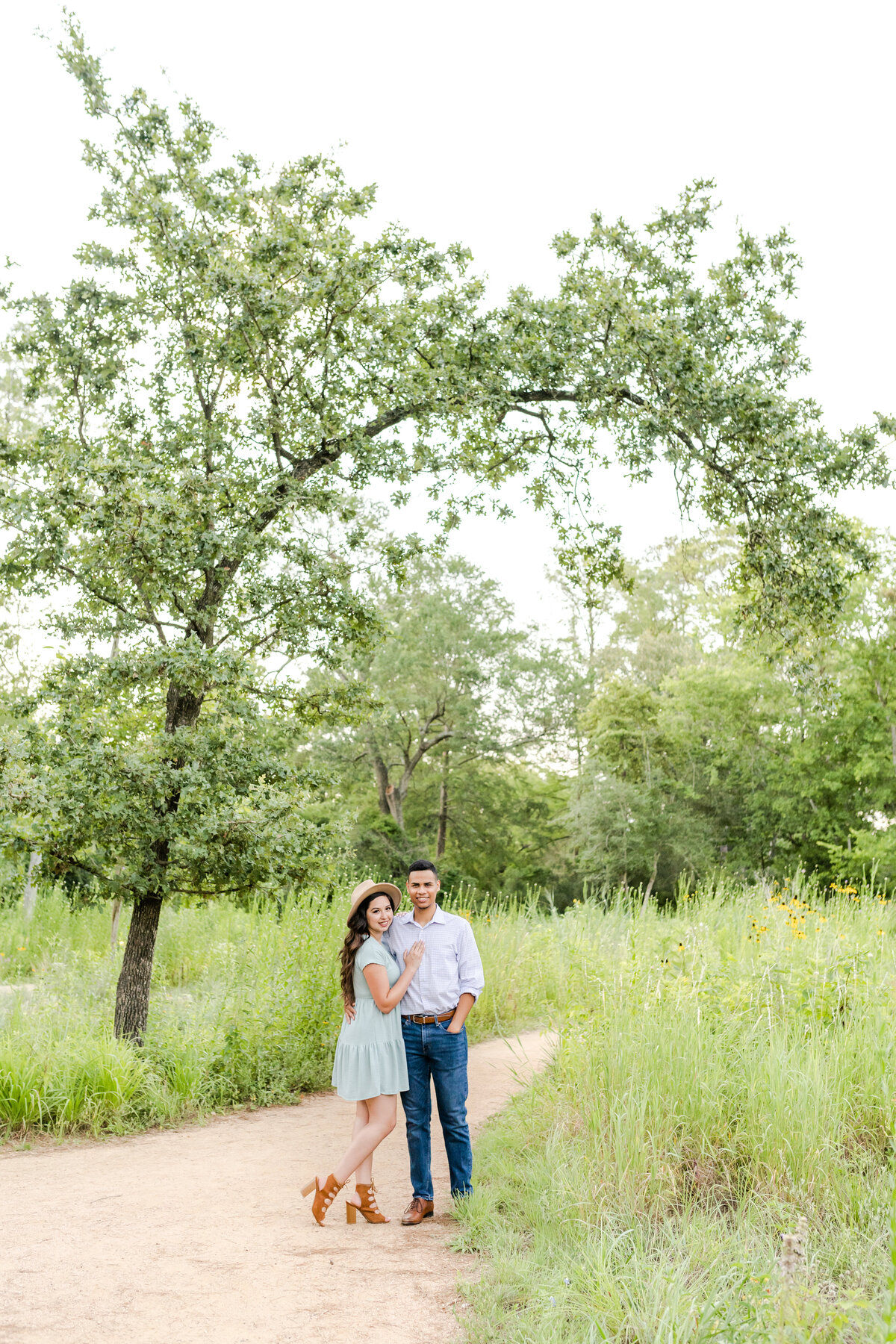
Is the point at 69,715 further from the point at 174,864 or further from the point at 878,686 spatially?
the point at 878,686

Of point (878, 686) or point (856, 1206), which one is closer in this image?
point (856, 1206)

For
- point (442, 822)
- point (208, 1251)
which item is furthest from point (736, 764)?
point (208, 1251)

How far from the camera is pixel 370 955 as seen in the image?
4.84 m

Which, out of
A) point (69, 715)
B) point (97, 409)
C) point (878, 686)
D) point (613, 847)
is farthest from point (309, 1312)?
point (613, 847)

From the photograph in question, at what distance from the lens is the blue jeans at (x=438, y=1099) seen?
15.6ft

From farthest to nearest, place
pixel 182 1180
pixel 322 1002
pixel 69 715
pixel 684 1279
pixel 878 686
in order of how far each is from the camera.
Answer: pixel 878 686
pixel 322 1002
pixel 69 715
pixel 182 1180
pixel 684 1279

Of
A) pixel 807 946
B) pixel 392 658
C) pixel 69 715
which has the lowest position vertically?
pixel 807 946

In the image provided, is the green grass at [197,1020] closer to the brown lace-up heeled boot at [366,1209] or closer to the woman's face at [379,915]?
the brown lace-up heeled boot at [366,1209]

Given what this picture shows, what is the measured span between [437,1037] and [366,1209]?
0.87 metres

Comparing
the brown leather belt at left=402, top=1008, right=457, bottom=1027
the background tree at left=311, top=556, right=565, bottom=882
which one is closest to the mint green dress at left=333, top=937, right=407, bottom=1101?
the brown leather belt at left=402, top=1008, right=457, bottom=1027

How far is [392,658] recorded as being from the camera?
27953mm

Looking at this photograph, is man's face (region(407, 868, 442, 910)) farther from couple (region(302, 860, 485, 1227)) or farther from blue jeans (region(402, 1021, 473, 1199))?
blue jeans (region(402, 1021, 473, 1199))

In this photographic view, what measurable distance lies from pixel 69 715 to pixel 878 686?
64.7 feet

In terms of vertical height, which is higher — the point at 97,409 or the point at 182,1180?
the point at 97,409
